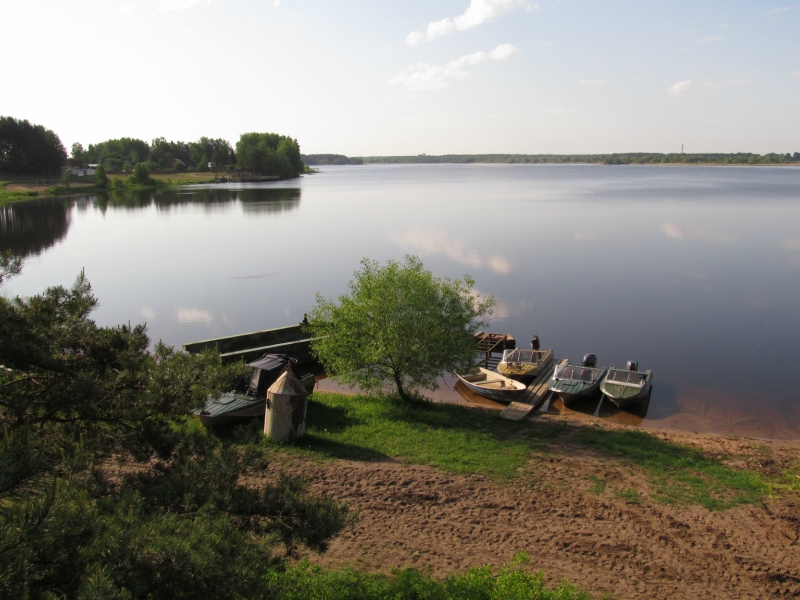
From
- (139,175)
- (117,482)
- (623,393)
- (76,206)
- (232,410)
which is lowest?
(623,393)

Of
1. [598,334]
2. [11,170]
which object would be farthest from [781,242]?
[11,170]

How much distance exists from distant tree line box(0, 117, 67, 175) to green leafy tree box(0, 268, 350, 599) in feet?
420

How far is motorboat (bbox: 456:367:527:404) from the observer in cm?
2048

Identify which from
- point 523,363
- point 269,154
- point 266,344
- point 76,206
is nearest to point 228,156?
point 269,154

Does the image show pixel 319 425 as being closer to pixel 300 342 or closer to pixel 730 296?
pixel 300 342

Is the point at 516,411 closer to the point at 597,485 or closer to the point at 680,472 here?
the point at 680,472

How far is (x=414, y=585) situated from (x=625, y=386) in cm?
1439

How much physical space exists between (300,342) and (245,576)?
1916 cm

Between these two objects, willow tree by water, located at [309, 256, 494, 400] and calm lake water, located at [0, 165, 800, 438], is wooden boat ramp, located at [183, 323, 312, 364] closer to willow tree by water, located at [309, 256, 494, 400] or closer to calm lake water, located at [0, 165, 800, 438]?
calm lake water, located at [0, 165, 800, 438]

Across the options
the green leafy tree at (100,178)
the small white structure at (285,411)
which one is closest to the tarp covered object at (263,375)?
the small white structure at (285,411)

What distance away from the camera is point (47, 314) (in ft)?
20.2

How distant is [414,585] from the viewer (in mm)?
8023

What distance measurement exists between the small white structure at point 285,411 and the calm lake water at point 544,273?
6.24 metres

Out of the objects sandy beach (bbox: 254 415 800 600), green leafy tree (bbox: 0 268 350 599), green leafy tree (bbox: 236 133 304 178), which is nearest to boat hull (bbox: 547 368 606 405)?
sandy beach (bbox: 254 415 800 600)
